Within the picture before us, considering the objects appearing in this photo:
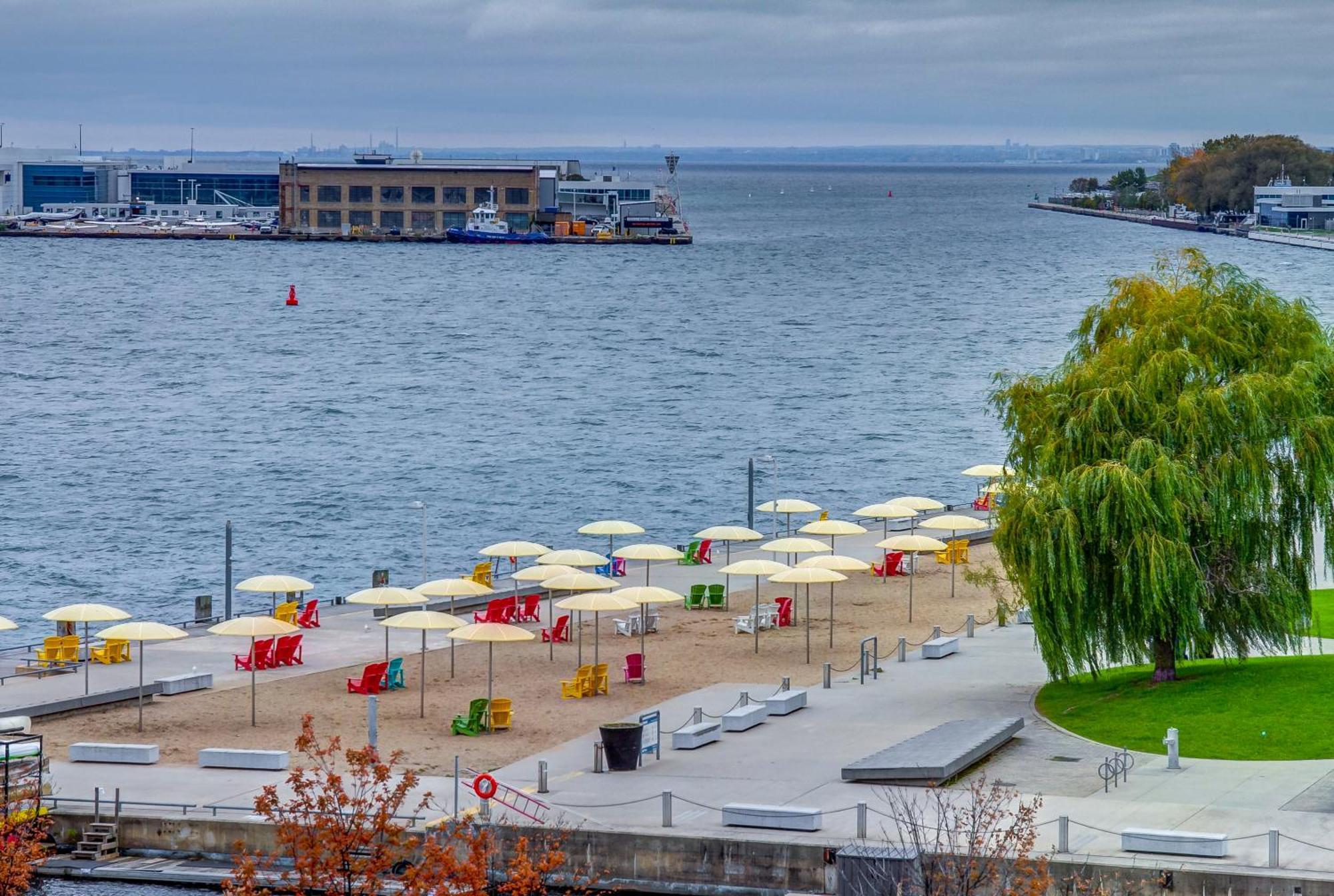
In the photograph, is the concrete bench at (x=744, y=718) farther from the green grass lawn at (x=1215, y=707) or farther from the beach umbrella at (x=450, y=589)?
the beach umbrella at (x=450, y=589)

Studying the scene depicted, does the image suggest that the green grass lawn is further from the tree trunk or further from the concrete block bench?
the concrete block bench

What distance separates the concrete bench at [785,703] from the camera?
36.6 meters

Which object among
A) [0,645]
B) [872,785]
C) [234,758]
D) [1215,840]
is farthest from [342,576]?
[1215,840]

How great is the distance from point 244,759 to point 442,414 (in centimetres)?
7855

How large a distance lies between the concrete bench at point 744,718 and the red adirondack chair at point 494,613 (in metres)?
11.3

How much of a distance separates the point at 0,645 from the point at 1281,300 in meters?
34.3

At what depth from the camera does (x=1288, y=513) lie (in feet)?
119

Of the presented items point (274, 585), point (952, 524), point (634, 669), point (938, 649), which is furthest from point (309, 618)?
point (952, 524)

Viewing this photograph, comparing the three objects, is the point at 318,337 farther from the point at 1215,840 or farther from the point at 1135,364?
the point at 1215,840

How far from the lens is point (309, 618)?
46.8m

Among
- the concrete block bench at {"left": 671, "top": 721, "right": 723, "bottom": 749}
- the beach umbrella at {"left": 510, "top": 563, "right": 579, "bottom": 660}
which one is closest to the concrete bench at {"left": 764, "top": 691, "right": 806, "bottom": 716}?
the concrete block bench at {"left": 671, "top": 721, "right": 723, "bottom": 749}

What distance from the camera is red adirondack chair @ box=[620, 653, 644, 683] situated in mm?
40000

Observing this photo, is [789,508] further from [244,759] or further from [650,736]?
[244,759]

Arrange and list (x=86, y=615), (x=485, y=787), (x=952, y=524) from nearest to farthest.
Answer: (x=485, y=787)
(x=86, y=615)
(x=952, y=524)
